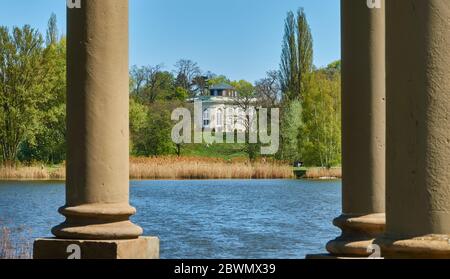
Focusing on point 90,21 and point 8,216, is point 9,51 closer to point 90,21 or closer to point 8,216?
point 8,216

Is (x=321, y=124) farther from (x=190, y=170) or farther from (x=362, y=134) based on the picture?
(x=362, y=134)

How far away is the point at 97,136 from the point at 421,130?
9.96m

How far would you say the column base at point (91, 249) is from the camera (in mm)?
23188

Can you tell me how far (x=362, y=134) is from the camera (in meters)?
25.8

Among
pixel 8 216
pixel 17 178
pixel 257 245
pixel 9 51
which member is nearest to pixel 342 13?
pixel 257 245

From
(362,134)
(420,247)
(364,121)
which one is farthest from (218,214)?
(420,247)

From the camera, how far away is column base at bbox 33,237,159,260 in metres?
23.2

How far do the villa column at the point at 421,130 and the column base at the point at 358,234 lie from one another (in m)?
9.57

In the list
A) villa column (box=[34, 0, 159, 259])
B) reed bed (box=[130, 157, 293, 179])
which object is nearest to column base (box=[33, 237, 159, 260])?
villa column (box=[34, 0, 159, 259])

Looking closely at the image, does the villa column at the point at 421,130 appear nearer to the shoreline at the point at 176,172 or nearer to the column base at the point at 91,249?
the column base at the point at 91,249

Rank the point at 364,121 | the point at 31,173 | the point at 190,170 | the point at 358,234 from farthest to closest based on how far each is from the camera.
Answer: the point at 190,170 < the point at 31,173 < the point at 358,234 < the point at 364,121

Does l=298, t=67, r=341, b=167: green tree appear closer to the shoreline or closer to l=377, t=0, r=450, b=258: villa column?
the shoreline

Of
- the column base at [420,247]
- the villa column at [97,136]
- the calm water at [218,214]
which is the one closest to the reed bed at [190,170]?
the calm water at [218,214]
